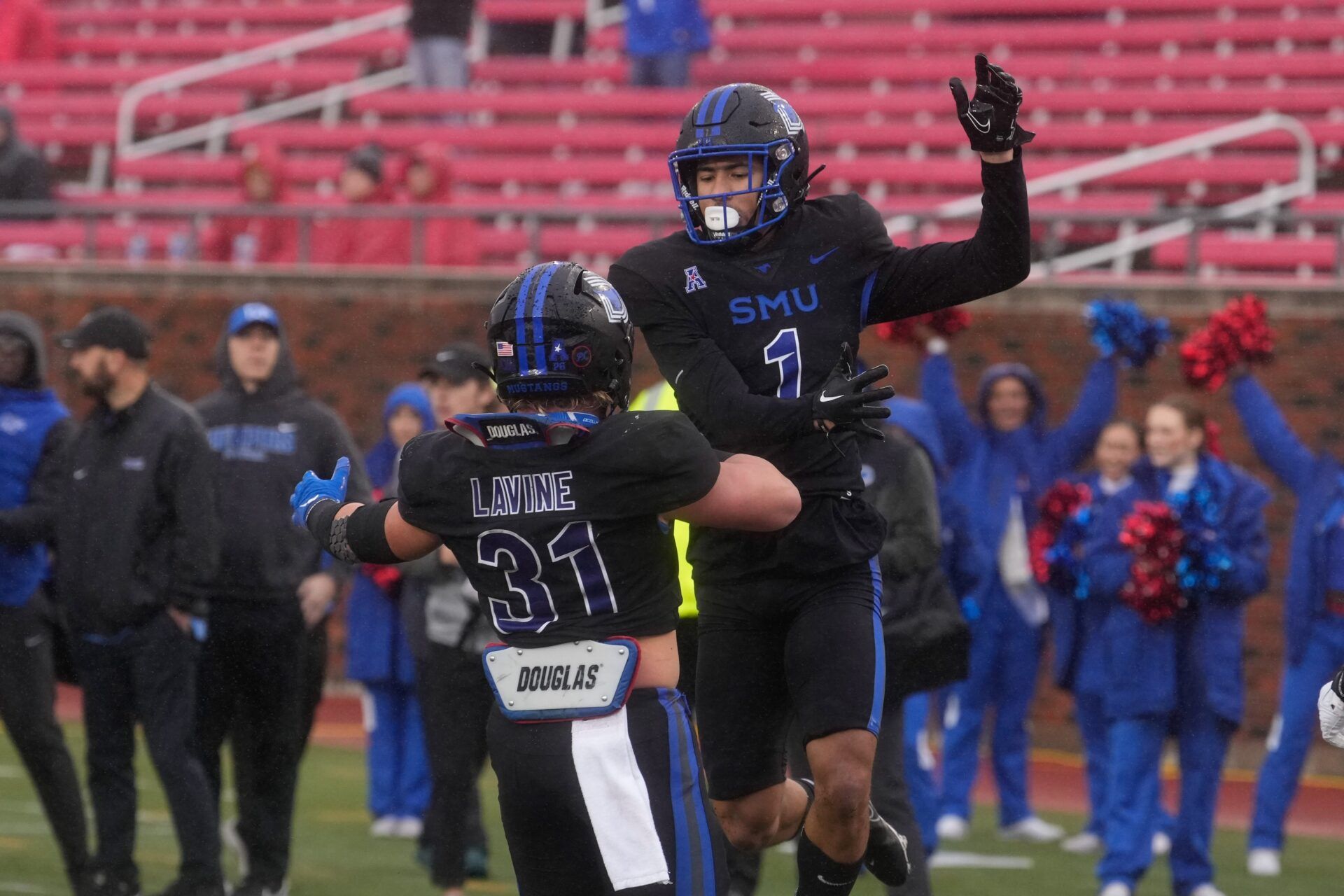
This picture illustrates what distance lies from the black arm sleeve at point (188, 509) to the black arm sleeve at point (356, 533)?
2.51 m

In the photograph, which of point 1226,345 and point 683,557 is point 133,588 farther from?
point 1226,345

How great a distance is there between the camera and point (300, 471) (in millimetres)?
7863

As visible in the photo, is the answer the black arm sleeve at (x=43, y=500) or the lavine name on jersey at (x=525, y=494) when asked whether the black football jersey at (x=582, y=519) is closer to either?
the lavine name on jersey at (x=525, y=494)

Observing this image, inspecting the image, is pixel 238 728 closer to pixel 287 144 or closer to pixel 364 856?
pixel 364 856

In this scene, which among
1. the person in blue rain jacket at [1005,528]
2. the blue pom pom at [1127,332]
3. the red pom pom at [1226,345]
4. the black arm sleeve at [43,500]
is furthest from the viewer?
the person in blue rain jacket at [1005,528]

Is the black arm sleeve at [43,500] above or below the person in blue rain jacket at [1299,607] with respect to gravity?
above

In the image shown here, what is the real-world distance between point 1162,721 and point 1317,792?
383 centimetres

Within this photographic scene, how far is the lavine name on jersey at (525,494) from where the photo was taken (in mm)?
4332

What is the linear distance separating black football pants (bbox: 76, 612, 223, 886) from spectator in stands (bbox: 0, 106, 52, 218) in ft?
29.9

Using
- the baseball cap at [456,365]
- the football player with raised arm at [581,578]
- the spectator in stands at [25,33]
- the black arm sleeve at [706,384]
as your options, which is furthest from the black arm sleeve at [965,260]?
the spectator in stands at [25,33]

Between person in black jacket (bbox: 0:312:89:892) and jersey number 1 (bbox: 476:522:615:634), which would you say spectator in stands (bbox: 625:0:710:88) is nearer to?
person in black jacket (bbox: 0:312:89:892)

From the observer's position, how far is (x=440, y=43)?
17562mm

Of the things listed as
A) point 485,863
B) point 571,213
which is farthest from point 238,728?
point 571,213

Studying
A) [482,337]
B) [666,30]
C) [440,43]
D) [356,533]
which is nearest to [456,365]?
[356,533]
